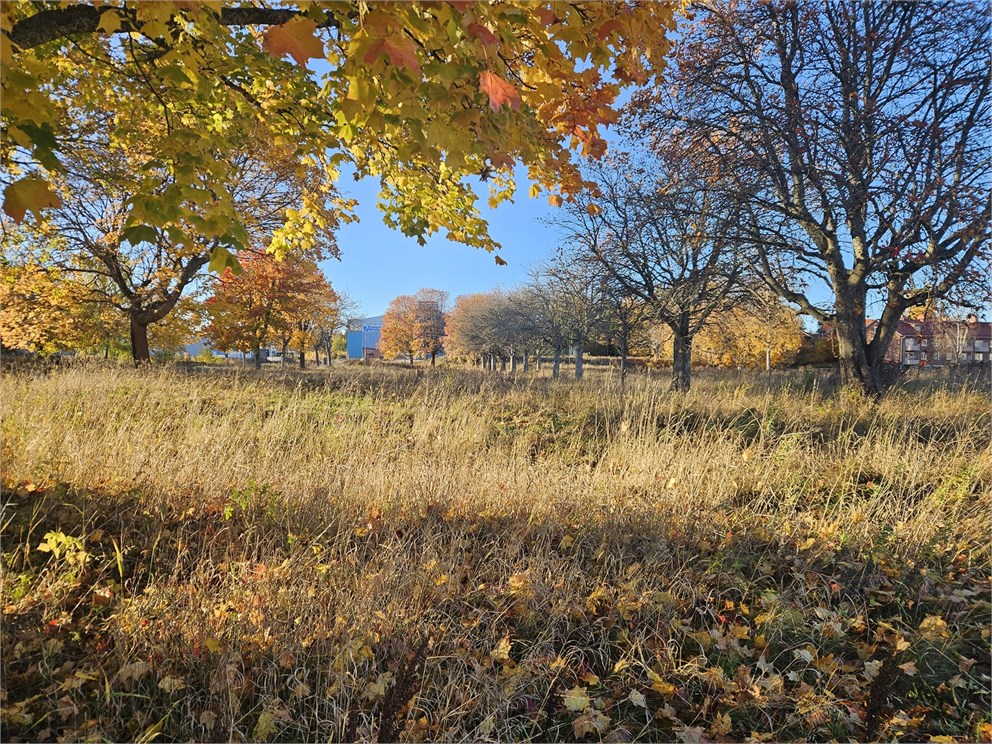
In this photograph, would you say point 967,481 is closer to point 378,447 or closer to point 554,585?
point 554,585

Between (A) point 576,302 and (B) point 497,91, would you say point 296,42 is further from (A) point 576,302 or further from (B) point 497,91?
(A) point 576,302

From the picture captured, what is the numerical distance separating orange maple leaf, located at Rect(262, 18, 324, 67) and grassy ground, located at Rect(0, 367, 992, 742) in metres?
2.57

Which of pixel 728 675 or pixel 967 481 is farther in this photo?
pixel 967 481

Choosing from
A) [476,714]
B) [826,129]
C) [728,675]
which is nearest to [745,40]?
[826,129]

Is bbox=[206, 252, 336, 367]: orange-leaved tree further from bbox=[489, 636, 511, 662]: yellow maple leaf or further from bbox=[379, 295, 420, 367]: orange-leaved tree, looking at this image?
bbox=[379, 295, 420, 367]: orange-leaved tree

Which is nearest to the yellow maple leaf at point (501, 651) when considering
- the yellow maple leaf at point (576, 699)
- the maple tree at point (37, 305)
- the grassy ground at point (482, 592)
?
the grassy ground at point (482, 592)

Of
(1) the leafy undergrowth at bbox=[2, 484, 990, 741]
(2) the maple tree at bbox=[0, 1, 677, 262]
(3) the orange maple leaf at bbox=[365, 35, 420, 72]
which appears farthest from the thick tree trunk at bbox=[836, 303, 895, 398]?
(3) the orange maple leaf at bbox=[365, 35, 420, 72]

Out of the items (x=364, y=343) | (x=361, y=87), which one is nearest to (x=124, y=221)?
(x=361, y=87)

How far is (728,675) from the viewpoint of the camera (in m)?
2.30

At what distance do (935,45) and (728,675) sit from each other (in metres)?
10.1

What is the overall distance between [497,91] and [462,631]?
2.61 m

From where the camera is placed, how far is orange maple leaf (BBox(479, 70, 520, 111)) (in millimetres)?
1761

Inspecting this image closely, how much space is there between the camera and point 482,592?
Result: 267 cm

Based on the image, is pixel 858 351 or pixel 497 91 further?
pixel 858 351
